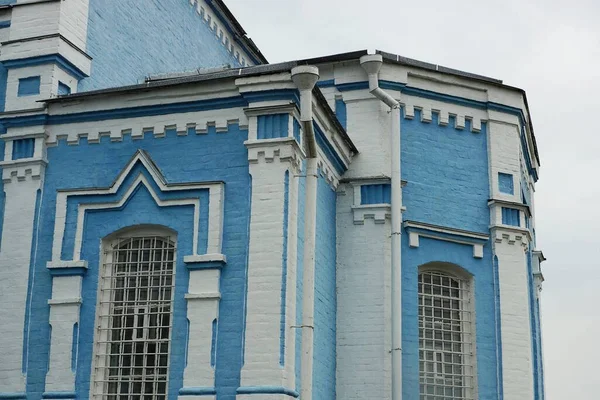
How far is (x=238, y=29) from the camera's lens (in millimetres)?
23984

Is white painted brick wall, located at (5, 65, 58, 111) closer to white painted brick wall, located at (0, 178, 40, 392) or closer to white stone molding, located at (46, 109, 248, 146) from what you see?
white stone molding, located at (46, 109, 248, 146)

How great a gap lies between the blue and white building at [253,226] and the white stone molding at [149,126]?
31mm

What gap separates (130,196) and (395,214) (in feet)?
14.2

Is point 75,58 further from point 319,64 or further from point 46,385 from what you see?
point 46,385

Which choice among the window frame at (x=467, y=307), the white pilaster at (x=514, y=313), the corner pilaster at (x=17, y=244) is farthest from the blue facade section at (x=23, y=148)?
the white pilaster at (x=514, y=313)

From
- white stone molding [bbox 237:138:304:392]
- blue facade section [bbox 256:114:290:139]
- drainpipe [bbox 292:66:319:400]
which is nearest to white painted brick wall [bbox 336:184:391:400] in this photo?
white stone molding [bbox 237:138:304:392]

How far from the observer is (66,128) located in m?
15.6

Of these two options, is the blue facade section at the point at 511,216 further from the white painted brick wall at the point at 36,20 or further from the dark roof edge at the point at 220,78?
the white painted brick wall at the point at 36,20

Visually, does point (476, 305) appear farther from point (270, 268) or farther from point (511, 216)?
point (270, 268)

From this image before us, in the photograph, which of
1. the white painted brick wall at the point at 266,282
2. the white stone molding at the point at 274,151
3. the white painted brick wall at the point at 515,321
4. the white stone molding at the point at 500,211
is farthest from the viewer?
the white stone molding at the point at 500,211

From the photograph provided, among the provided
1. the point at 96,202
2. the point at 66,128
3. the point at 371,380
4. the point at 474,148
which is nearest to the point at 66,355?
the point at 96,202

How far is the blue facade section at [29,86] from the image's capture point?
16.2 metres

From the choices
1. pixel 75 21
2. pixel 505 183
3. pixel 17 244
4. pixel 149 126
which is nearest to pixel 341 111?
pixel 505 183

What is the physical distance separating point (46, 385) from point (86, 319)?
1127mm
